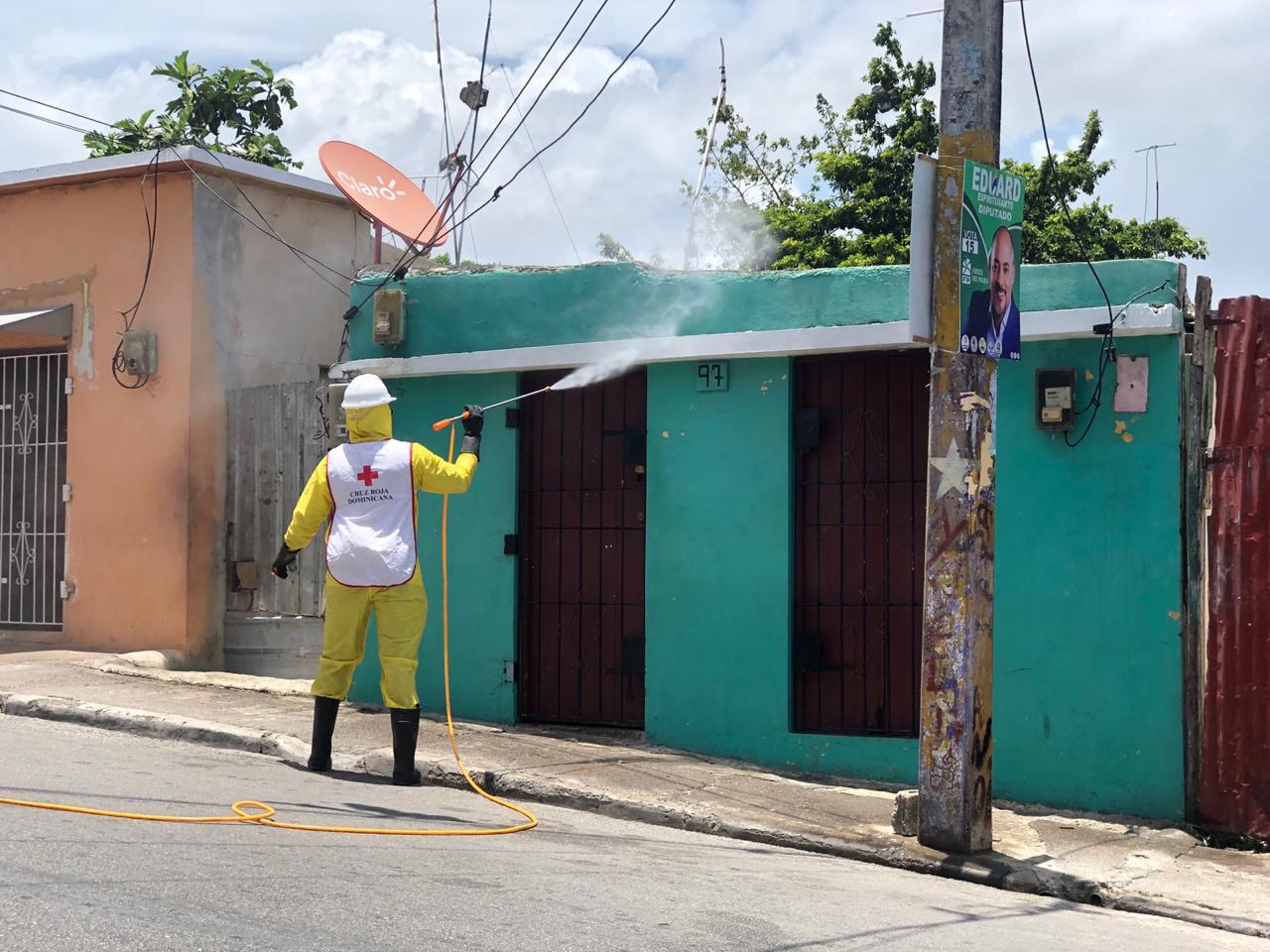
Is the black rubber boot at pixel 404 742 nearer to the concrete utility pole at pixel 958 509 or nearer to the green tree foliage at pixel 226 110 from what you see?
the concrete utility pole at pixel 958 509

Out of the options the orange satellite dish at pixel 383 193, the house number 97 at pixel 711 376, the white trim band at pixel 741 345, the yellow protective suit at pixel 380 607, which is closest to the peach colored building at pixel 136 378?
the orange satellite dish at pixel 383 193

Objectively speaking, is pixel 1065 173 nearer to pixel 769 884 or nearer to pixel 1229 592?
pixel 1229 592

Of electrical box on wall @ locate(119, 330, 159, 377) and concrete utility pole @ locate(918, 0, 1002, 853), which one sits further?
electrical box on wall @ locate(119, 330, 159, 377)

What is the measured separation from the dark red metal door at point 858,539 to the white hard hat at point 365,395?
95.7 inches

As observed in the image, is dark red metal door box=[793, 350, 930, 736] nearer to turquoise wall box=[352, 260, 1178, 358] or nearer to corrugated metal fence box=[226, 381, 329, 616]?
turquoise wall box=[352, 260, 1178, 358]

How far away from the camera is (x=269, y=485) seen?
1166 cm

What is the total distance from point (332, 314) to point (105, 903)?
29.9 feet

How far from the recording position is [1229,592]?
7168mm

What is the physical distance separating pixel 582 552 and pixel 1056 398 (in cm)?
320

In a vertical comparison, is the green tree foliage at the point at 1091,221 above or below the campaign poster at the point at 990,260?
above

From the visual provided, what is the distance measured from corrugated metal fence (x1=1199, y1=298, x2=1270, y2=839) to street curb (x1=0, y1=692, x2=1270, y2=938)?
55.1 inches

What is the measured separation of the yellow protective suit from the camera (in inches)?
295

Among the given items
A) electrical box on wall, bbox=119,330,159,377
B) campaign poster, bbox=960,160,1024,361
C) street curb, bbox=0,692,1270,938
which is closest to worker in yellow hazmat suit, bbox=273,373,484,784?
street curb, bbox=0,692,1270,938

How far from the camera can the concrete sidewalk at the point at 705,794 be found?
20.3 ft
